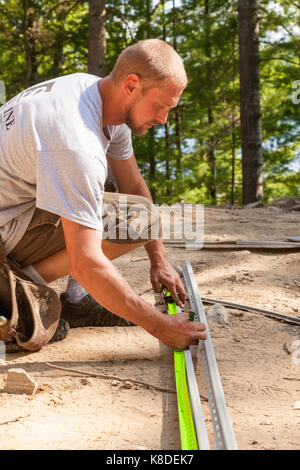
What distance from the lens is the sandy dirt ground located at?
4.94 feet

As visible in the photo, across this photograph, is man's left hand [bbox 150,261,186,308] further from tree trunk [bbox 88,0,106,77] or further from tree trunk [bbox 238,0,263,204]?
tree trunk [bbox 88,0,106,77]

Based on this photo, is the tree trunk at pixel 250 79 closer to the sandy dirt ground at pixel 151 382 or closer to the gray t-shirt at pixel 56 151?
the sandy dirt ground at pixel 151 382

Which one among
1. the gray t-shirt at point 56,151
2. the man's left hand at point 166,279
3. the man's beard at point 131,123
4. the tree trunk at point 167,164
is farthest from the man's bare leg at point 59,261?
the tree trunk at point 167,164

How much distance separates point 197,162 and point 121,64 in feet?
32.7

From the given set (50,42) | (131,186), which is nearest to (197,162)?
(50,42)

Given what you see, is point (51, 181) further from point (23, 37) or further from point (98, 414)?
point (23, 37)

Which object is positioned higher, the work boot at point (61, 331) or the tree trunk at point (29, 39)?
the tree trunk at point (29, 39)

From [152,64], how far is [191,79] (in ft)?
30.9

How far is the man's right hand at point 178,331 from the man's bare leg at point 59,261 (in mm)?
634

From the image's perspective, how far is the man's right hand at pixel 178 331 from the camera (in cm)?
177

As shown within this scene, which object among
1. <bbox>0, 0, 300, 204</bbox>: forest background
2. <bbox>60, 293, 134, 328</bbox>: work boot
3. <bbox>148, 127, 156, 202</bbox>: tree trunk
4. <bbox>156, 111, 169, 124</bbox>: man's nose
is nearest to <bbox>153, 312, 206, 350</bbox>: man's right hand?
<bbox>60, 293, 134, 328</bbox>: work boot

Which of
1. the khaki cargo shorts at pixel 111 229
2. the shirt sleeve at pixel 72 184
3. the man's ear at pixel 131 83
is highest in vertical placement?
the man's ear at pixel 131 83

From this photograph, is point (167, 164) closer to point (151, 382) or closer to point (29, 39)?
point (29, 39)

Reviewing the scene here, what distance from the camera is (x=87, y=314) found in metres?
2.53
